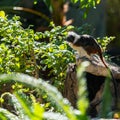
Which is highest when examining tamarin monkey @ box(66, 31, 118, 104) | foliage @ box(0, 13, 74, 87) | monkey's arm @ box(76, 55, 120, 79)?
foliage @ box(0, 13, 74, 87)

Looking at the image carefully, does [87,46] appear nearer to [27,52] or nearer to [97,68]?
[97,68]

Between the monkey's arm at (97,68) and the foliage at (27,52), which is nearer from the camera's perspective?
the monkey's arm at (97,68)

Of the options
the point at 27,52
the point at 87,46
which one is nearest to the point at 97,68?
the point at 87,46

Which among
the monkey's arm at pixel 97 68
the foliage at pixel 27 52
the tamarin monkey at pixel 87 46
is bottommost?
the monkey's arm at pixel 97 68

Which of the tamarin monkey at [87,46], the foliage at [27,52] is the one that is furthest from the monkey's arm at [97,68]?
the foliage at [27,52]

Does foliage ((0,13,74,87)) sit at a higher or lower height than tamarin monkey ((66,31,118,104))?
higher

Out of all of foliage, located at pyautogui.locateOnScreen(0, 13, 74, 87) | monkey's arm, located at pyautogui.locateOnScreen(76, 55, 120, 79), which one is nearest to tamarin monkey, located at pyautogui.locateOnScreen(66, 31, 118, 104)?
monkey's arm, located at pyautogui.locateOnScreen(76, 55, 120, 79)

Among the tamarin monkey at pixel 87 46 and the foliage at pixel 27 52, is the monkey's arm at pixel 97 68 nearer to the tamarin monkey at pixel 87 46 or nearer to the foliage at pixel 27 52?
the tamarin monkey at pixel 87 46

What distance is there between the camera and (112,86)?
315 centimetres

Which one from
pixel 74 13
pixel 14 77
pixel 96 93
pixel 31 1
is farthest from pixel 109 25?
pixel 14 77

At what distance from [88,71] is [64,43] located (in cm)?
55

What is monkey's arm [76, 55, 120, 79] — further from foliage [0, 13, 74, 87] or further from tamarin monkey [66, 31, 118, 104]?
foliage [0, 13, 74, 87]

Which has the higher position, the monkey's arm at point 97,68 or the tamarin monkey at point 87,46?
the tamarin monkey at point 87,46

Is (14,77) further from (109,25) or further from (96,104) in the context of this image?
(109,25)
